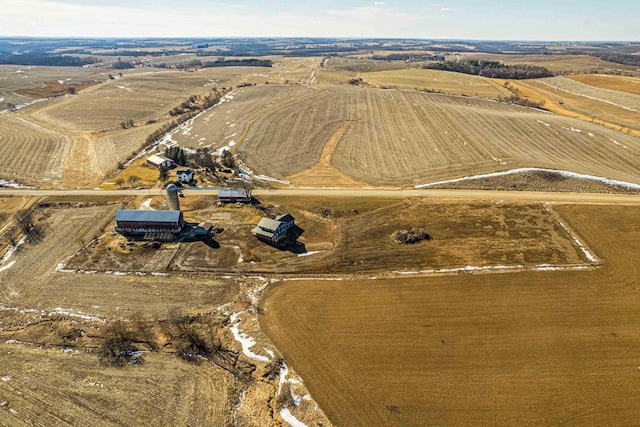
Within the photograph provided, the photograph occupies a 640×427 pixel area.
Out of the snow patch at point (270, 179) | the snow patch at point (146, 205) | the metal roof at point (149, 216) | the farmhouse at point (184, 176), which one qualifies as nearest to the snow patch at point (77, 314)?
the metal roof at point (149, 216)

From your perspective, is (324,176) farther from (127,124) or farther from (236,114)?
(127,124)

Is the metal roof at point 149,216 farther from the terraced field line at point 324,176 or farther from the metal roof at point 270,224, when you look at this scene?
the terraced field line at point 324,176

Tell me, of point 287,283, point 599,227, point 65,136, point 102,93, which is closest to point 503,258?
point 599,227

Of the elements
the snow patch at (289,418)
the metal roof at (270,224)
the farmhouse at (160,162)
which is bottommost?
the snow patch at (289,418)

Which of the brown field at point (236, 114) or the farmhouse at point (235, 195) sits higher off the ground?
the brown field at point (236, 114)

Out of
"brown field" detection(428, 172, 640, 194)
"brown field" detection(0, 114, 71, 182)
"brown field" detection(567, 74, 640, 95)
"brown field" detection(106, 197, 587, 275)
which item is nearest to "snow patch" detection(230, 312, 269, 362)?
"brown field" detection(106, 197, 587, 275)

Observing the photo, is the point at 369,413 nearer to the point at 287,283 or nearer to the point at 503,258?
the point at 287,283

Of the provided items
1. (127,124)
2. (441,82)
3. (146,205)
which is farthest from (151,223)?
(441,82)
